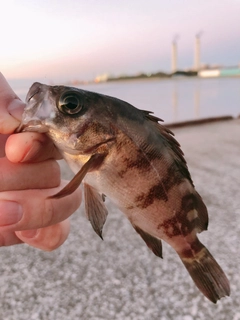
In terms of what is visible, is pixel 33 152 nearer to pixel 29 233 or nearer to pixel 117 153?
pixel 117 153

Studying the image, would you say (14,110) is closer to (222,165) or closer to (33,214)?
(33,214)

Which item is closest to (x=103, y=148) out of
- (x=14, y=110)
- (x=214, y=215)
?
(x=14, y=110)

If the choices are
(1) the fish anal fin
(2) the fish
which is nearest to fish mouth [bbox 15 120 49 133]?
(2) the fish

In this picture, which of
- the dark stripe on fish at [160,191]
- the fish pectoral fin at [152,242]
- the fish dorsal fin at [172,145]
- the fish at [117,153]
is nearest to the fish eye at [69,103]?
the fish at [117,153]

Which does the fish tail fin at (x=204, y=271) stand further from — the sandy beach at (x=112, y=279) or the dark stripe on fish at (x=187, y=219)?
the sandy beach at (x=112, y=279)

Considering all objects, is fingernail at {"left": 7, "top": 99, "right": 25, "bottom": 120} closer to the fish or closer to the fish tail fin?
the fish

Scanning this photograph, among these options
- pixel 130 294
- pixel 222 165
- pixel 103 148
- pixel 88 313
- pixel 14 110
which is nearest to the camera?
pixel 103 148
